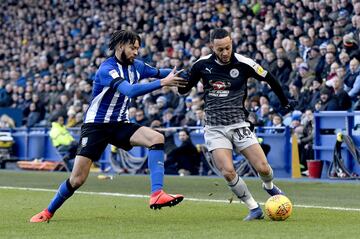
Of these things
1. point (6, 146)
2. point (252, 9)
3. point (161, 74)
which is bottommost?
point (6, 146)

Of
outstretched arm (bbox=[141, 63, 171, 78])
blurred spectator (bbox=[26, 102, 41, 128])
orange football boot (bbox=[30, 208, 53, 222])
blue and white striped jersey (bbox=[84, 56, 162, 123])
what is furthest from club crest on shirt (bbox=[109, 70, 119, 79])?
blurred spectator (bbox=[26, 102, 41, 128])

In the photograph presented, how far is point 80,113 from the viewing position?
91.2 feet

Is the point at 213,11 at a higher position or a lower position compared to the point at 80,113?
higher

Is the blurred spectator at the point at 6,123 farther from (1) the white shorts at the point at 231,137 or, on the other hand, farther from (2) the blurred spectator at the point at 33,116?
(1) the white shorts at the point at 231,137

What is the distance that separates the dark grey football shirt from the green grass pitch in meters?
1.14

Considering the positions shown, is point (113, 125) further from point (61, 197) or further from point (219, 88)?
point (219, 88)

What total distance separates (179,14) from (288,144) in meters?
10.6

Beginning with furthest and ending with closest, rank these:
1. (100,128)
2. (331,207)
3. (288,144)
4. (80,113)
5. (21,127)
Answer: (21,127) → (80,113) → (288,144) → (331,207) → (100,128)

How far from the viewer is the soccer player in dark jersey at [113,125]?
10.7 metres

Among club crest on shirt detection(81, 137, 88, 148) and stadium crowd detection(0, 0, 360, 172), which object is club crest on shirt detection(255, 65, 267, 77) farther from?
stadium crowd detection(0, 0, 360, 172)

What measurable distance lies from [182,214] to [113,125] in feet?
4.53

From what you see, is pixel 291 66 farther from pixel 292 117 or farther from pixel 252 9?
pixel 252 9

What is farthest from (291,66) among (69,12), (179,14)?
(69,12)

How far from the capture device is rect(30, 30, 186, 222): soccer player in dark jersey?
10.7 meters
